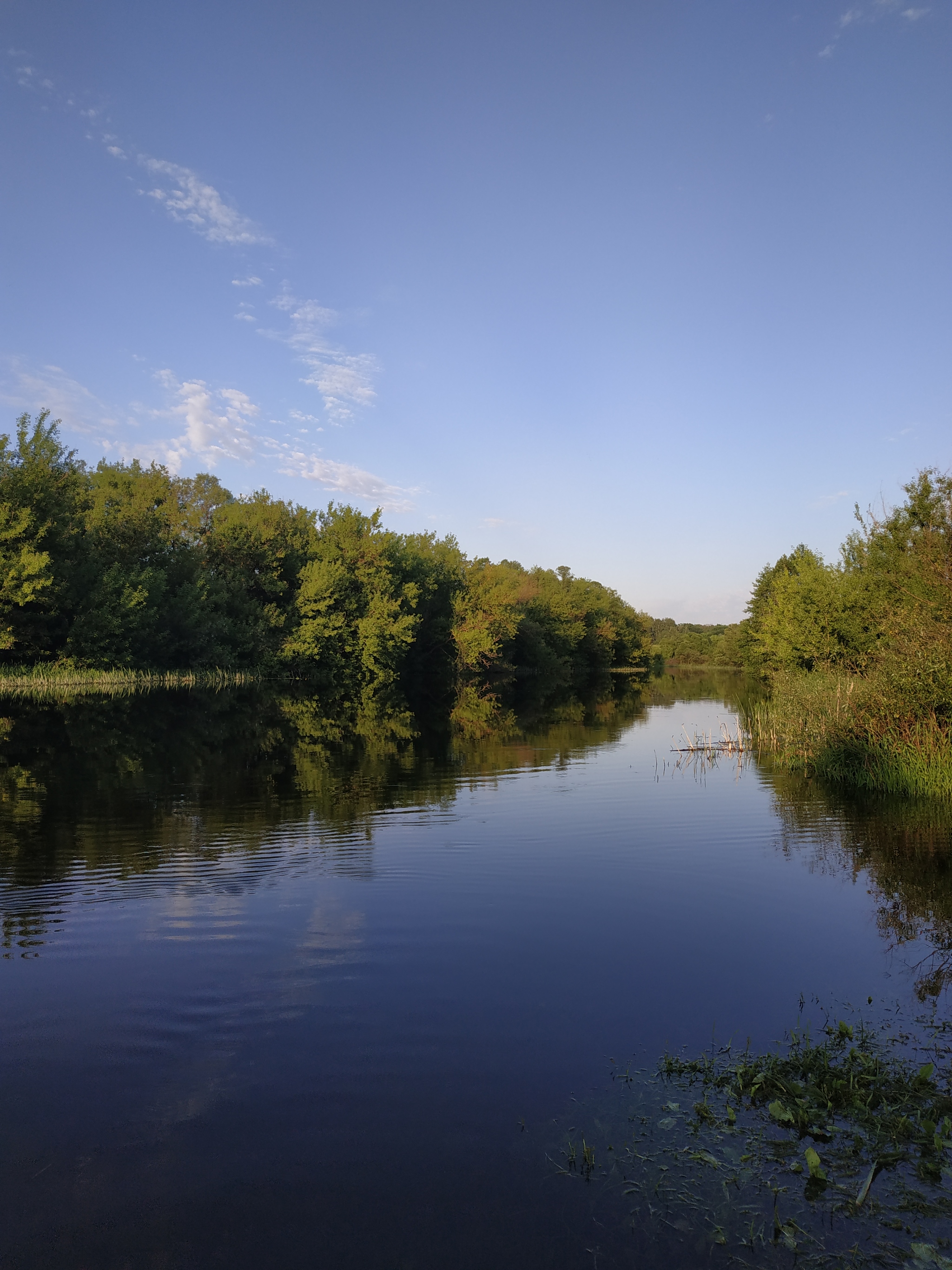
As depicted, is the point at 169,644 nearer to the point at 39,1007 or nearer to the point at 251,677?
the point at 251,677

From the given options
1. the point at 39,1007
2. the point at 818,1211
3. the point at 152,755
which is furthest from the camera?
Answer: the point at 152,755

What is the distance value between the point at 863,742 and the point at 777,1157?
15.6m

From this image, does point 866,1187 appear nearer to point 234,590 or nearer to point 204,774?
point 204,774

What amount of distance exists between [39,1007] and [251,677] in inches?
2140

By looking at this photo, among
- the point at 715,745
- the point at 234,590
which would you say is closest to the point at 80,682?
the point at 234,590

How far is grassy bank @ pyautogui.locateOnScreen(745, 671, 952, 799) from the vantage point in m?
16.2

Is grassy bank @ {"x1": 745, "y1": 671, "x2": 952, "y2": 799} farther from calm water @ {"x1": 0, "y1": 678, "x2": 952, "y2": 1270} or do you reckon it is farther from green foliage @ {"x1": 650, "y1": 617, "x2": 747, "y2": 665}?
green foliage @ {"x1": 650, "y1": 617, "x2": 747, "y2": 665}

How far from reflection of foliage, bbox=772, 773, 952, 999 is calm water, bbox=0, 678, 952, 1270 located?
0.25 ft

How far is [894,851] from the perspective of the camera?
1214 centimetres

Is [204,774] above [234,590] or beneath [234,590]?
beneath

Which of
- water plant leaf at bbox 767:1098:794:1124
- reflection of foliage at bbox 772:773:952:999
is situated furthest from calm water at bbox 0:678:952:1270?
water plant leaf at bbox 767:1098:794:1124

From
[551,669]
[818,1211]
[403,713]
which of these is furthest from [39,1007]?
[551,669]

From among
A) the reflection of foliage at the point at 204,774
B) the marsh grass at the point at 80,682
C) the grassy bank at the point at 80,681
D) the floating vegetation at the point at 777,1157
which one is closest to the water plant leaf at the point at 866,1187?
the floating vegetation at the point at 777,1157

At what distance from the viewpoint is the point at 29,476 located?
4559 centimetres
